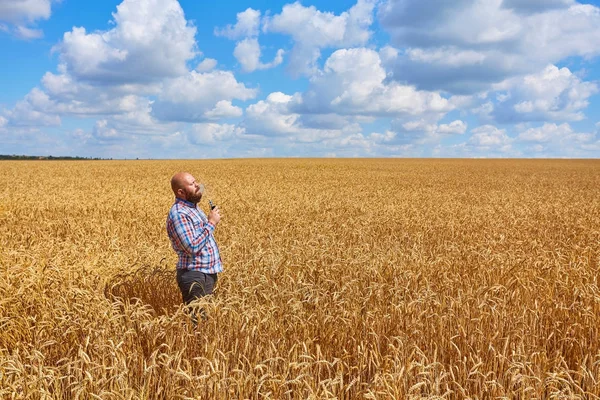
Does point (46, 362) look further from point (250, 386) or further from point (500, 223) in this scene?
point (500, 223)

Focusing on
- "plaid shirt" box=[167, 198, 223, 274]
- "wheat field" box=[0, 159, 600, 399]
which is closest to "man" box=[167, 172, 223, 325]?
"plaid shirt" box=[167, 198, 223, 274]

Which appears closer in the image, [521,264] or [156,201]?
[521,264]

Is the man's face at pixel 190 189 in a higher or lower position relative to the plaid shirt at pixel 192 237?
higher

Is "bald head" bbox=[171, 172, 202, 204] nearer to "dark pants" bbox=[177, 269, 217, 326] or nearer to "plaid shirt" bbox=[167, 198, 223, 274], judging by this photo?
"plaid shirt" bbox=[167, 198, 223, 274]

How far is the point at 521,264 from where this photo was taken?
7398mm

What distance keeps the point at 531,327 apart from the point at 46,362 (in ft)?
15.0

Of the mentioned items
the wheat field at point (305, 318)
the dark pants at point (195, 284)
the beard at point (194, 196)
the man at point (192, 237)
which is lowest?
the wheat field at point (305, 318)

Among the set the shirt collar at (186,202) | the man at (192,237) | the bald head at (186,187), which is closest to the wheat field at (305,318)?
the man at (192,237)

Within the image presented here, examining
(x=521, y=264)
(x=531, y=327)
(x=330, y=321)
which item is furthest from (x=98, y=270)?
(x=521, y=264)

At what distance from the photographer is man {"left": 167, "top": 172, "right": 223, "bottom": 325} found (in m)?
4.69

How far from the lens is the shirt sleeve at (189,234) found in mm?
4676

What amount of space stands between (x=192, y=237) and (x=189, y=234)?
1.7 inches

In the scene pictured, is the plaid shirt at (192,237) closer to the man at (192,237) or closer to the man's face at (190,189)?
the man at (192,237)

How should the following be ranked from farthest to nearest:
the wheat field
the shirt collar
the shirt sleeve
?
the shirt collar
the shirt sleeve
the wheat field
